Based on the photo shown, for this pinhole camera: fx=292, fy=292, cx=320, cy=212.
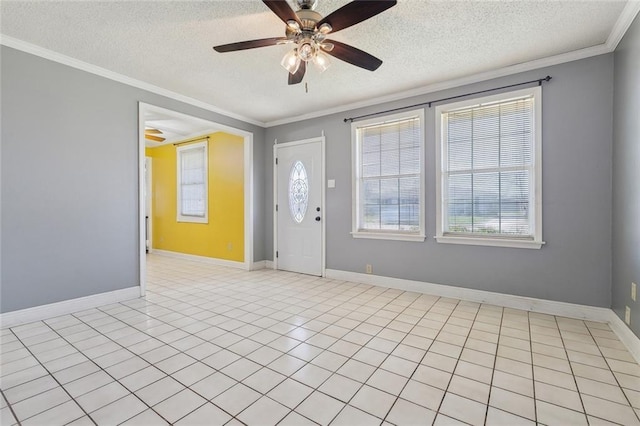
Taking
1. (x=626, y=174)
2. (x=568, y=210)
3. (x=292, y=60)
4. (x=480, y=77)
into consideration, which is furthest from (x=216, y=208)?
(x=626, y=174)

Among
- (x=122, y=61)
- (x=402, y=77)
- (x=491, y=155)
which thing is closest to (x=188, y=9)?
(x=122, y=61)

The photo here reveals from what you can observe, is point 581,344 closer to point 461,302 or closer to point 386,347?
point 461,302

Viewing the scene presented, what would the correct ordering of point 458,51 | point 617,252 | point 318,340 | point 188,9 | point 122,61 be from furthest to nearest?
point 122,61 < point 458,51 < point 617,252 < point 318,340 < point 188,9

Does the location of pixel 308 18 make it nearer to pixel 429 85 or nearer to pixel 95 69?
pixel 429 85

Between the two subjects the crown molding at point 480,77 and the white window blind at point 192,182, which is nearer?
the crown molding at point 480,77

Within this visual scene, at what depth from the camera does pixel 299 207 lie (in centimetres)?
509

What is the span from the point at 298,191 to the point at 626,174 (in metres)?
3.97

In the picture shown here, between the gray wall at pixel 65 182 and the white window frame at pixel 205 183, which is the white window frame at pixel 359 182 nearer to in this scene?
the gray wall at pixel 65 182

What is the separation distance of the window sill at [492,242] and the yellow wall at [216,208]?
3516 mm

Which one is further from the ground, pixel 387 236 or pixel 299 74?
pixel 299 74

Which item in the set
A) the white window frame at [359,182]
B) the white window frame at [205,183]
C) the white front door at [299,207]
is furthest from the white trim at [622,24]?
the white window frame at [205,183]

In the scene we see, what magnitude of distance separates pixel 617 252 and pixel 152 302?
15.8ft

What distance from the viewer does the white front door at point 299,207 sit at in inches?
191

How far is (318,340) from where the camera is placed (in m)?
2.47
